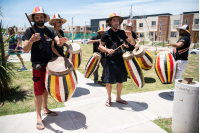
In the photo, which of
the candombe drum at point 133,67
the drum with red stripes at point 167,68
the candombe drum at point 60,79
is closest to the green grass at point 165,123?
the candombe drum at point 133,67

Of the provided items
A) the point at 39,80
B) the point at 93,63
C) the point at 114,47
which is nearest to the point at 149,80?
the point at 93,63

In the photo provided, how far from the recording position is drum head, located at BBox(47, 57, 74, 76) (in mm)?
2451

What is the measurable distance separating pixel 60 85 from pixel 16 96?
238 cm

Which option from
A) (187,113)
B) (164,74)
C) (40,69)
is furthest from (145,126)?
(40,69)

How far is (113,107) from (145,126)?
93 centimetres

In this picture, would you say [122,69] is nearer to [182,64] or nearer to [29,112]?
[182,64]

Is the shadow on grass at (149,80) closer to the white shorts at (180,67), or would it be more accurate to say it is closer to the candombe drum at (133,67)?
the white shorts at (180,67)

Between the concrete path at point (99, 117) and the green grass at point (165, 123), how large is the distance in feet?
0.31

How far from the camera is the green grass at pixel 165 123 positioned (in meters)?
2.76

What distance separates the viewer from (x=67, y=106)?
363 centimetres

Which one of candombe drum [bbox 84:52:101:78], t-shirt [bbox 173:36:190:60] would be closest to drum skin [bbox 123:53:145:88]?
candombe drum [bbox 84:52:101:78]

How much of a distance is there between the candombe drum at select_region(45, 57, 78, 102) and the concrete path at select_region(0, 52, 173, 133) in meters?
0.68

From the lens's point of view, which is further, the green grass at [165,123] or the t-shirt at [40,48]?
the green grass at [165,123]

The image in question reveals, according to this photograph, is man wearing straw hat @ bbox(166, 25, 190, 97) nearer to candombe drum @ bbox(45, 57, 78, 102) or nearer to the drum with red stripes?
the drum with red stripes
